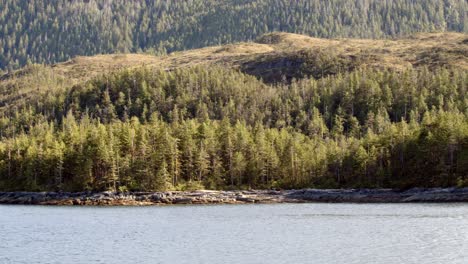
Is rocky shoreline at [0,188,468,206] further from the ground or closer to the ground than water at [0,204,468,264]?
further from the ground

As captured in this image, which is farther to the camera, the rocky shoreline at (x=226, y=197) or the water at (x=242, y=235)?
the rocky shoreline at (x=226, y=197)

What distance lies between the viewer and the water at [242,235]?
72438mm

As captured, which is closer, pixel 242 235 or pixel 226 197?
pixel 242 235

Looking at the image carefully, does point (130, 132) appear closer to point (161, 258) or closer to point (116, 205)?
point (116, 205)

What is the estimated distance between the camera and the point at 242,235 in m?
92.5

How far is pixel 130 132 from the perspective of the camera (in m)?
175

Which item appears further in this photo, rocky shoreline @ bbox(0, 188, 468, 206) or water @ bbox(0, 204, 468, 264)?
rocky shoreline @ bbox(0, 188, 468, 206)

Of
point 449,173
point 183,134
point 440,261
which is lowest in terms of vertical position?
point 440,261

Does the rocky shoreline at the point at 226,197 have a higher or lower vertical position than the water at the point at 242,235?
higher

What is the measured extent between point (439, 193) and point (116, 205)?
67.2m

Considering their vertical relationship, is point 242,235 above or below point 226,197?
below

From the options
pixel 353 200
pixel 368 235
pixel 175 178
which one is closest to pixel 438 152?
pixel 353 200

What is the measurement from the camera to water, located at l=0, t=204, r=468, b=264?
72.4m

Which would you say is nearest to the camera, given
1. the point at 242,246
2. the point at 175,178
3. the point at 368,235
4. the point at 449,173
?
the point at 242,246
